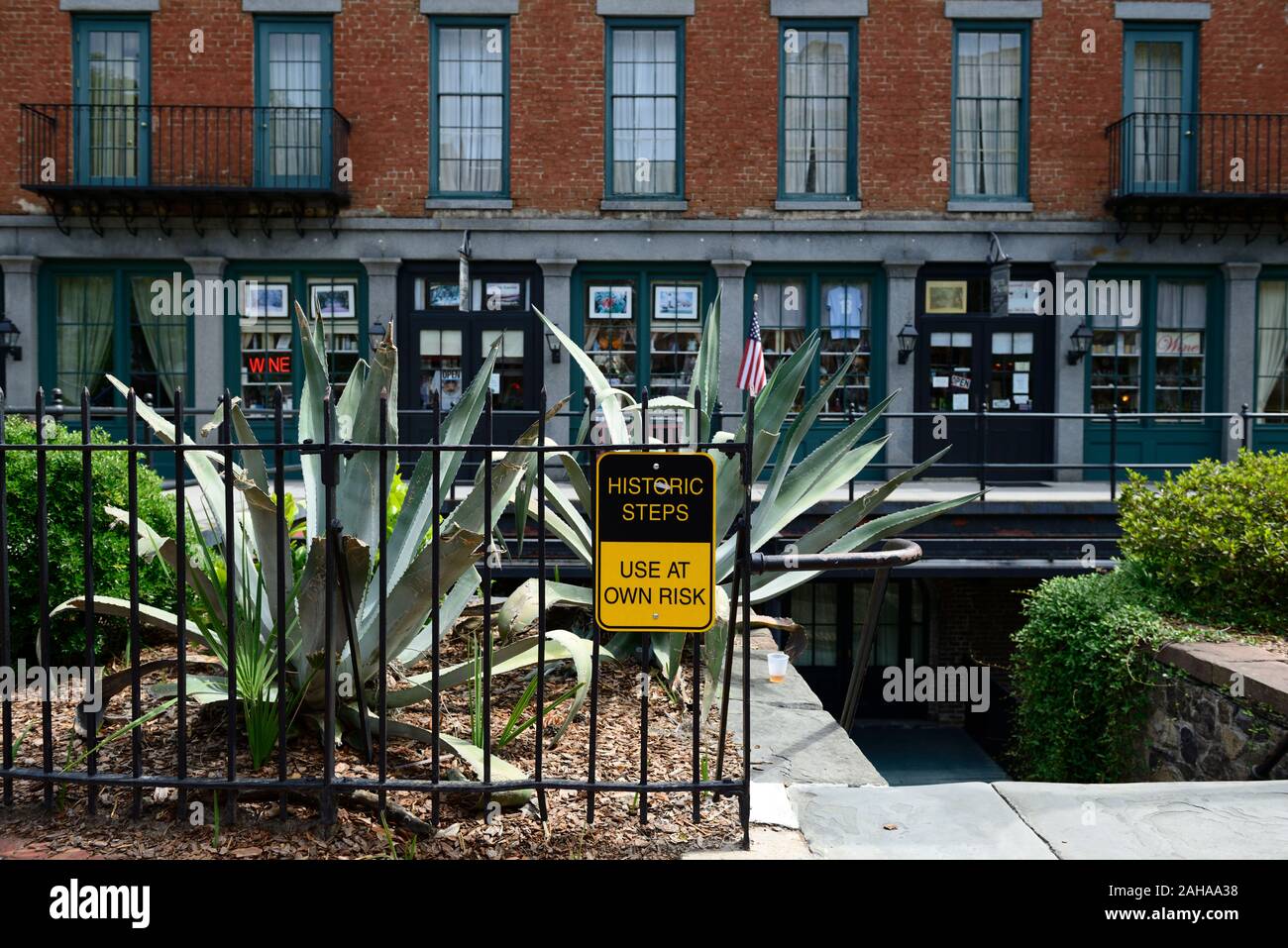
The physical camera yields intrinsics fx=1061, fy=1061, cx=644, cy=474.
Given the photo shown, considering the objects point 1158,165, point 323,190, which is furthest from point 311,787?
point 1158,165

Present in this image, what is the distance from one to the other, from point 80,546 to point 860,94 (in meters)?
13.4

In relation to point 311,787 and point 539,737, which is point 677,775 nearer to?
point 539,737

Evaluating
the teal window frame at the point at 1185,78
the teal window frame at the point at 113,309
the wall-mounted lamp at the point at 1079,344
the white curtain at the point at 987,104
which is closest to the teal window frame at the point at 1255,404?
the teal window frame at the point at 1185,78

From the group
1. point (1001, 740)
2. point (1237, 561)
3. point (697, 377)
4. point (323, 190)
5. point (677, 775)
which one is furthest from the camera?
point (323, 190)

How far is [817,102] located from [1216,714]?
1259cm

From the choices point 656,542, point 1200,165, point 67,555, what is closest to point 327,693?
point 656,542

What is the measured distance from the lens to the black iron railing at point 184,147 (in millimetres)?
15516

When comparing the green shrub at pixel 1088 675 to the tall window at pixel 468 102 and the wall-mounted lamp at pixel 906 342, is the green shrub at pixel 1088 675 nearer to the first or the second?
the wall-mounted lamp at pixel 906 342

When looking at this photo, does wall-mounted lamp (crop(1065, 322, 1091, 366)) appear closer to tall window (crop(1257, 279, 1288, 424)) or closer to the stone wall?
tall window (crop(1257, 279, 1288, 424))

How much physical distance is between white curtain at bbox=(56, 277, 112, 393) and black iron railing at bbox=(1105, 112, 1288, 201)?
15.3m

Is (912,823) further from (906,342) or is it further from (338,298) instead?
(338,298)

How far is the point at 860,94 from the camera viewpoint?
15.9m

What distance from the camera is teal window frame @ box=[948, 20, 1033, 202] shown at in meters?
16.0

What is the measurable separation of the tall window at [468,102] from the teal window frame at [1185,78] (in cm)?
933
